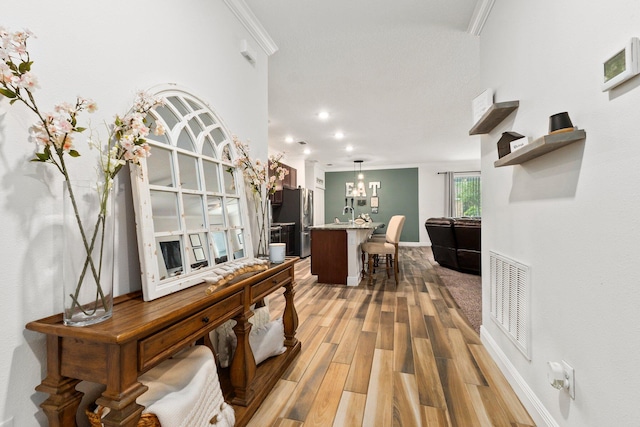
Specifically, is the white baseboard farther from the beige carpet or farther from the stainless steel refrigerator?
the stainless steel refrigerator

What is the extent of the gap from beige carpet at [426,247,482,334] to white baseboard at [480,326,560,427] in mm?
561

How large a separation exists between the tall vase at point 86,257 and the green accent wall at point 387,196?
8.77 metres

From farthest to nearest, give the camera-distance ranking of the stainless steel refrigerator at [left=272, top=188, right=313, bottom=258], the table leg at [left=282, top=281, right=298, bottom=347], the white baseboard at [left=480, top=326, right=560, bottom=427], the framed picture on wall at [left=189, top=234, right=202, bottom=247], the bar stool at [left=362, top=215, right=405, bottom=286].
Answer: the stainless steel refrigerator at [left=272, top=188, right=313, bottom=258]
the bar stool at [left=362, top=215, right=405, bottom=286]
the table leg at [left=282, top=281, right=298, bottom=347]
the framed picture on wall at [left=189, top=234, right=202, bottom=247]
the white baseboard at [left=480, top=326, right=560, bottom=427]

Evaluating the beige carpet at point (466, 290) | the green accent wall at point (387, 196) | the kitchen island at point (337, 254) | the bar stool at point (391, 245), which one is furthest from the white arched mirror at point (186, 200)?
the green accent wall at point (387, 196)

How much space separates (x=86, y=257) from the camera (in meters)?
1.02

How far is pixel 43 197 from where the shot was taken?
994 mm

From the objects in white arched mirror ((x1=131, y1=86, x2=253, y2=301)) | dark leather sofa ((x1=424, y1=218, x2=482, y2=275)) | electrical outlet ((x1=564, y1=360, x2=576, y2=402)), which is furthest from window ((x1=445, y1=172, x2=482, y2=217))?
white arched mirror ((x1=131, y1=86, x2=253, y2=301))

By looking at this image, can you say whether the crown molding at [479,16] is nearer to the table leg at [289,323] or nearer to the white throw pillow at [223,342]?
the table leg at [289,323]

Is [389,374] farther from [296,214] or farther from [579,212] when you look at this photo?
[296,214]

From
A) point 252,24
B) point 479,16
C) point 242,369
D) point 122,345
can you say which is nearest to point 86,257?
point 122,345

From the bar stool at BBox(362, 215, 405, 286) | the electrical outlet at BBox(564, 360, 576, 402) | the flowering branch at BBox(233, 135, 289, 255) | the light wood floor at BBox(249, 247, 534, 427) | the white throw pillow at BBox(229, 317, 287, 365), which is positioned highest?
the flowering branch at BBox(233, 135, 289, 255)

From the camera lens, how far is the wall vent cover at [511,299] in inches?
62.9

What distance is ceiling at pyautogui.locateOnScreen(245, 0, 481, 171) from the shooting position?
7.32 ft

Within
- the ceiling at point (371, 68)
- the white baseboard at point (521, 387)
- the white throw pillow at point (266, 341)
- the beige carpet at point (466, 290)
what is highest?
the ceiling at point (371, 68)
